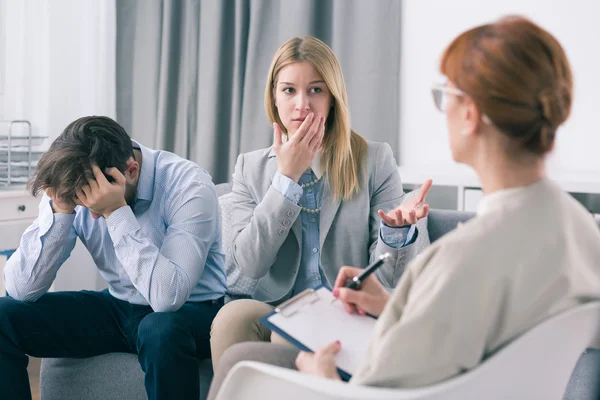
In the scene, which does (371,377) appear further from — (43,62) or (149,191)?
(43,62)

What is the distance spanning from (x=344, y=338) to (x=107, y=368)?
35.0 inches

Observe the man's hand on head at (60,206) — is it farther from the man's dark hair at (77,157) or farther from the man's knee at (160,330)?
the man's knee at (160,330)

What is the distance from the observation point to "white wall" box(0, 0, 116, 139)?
3.07 m

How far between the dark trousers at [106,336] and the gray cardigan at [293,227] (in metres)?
0.19

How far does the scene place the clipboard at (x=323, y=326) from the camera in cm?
115

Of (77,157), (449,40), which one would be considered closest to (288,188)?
(77,157)

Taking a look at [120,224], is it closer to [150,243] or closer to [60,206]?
[150,243]

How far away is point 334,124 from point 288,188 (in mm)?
264

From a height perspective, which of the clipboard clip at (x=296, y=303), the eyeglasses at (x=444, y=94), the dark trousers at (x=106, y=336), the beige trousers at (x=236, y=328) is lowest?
the dark trousers at (x=106, y=336)

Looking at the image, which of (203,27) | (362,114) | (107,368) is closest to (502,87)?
(107,368)

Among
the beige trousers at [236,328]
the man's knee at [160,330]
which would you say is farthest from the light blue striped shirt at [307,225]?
the man's knee at [160,330]

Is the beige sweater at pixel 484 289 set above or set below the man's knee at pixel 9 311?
above

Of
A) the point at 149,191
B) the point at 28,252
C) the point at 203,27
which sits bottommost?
the point at 28,252

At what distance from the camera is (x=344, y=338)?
119cm
